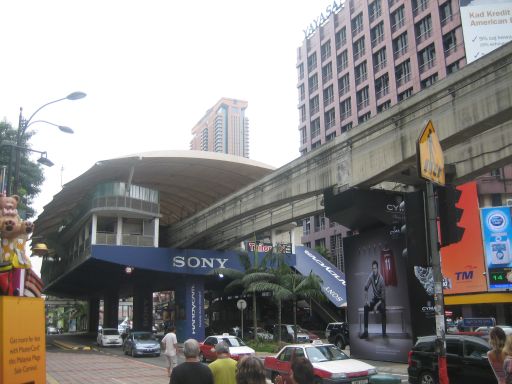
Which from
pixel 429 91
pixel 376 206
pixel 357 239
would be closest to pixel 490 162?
pixel 429 91

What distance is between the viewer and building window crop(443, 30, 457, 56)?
53.3 m

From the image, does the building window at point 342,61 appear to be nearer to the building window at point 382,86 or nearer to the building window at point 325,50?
the building window at point 325,50

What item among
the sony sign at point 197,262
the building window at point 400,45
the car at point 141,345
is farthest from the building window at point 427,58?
the car at point 141,345

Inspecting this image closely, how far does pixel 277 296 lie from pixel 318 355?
15.0 meters

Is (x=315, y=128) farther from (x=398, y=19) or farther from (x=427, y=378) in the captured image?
(x=427, y=378)

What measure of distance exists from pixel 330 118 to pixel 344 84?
533 centimetres

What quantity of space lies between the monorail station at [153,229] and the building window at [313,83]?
124 ft

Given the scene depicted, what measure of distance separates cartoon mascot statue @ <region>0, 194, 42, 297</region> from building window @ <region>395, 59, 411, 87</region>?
55.0 metres

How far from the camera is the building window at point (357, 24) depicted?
6962cm

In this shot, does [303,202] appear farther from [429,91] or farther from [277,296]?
[429,91]

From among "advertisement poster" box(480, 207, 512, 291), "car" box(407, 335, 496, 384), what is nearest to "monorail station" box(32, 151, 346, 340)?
"advertisement poster" box(480, 207, 512, 291)

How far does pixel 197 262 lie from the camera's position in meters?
39.4

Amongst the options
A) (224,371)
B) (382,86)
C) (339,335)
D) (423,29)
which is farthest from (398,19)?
(224,371)

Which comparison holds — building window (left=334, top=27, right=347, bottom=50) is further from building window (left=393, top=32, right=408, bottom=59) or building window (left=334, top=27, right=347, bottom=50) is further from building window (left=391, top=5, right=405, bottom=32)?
building window (left=393, top=32, right=408, bottom=59)
